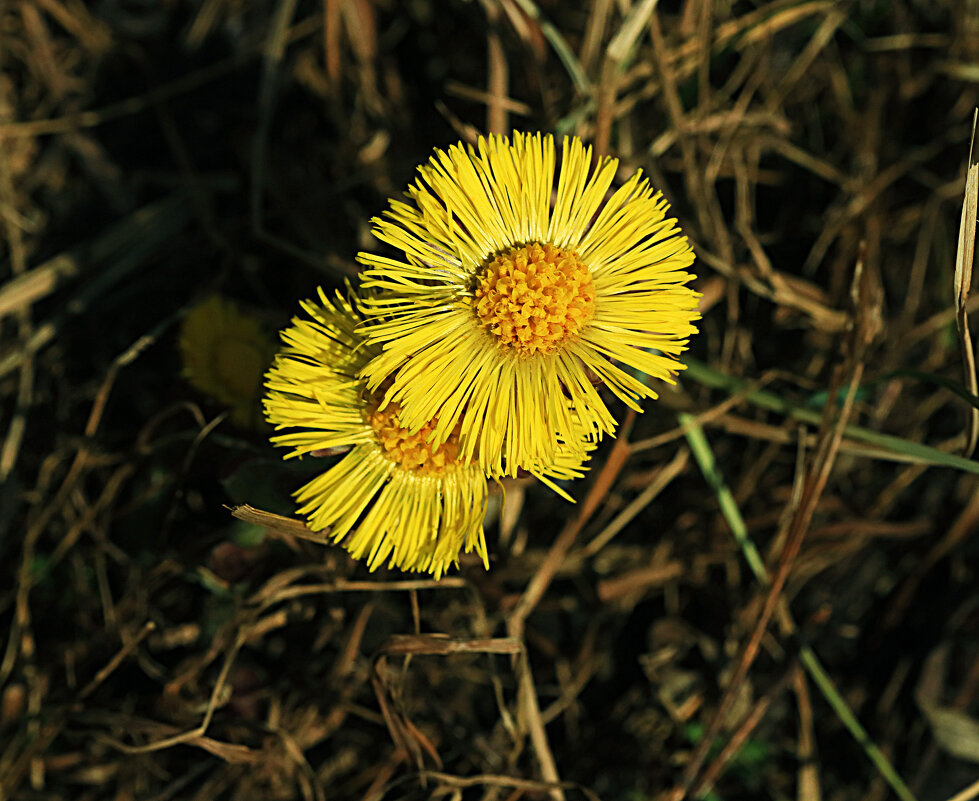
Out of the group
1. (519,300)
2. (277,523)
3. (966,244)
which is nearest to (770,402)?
(966,244)

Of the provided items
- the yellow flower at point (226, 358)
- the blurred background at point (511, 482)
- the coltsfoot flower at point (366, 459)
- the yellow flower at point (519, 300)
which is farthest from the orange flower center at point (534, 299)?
the yellow flower at point (226, 358)

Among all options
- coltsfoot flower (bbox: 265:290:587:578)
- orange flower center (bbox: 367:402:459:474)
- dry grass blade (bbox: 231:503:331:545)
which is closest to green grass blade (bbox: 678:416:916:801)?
coltsfoot flower (bbox: 265:290:587:578)

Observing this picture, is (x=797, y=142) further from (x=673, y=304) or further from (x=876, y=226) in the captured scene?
(x=673, y=304)

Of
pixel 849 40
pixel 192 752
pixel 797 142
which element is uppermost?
pixel 849 40

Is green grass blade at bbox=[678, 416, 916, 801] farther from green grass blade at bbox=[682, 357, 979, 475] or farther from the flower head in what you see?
the flower head

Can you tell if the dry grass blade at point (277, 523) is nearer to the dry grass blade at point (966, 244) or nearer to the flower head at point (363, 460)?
the flower head at point (363, 460)

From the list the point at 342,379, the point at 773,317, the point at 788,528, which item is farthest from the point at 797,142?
the point at 342,379
